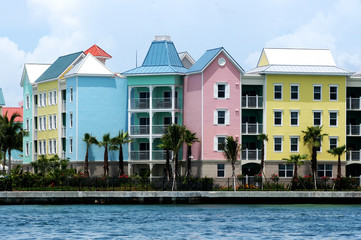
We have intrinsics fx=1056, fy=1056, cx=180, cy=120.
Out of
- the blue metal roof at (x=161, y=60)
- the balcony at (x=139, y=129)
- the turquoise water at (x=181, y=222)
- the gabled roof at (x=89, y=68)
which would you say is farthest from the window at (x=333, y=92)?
the gabled roof at (x=89, y=68)

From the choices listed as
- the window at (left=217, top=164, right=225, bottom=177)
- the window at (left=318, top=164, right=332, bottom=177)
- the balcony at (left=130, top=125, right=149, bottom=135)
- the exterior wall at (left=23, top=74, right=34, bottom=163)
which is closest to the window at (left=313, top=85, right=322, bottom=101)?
the window at (left=318, top=164, right=332, bottom=177)

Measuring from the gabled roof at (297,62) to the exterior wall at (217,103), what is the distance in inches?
120

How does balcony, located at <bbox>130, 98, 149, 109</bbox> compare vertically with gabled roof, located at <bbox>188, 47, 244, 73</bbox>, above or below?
below

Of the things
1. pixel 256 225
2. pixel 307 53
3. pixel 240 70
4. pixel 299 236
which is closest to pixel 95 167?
pixel 240 70

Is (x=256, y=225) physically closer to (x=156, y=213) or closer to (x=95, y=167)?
(x=156, y=213)

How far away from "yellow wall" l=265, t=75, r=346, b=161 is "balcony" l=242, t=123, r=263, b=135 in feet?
3.22

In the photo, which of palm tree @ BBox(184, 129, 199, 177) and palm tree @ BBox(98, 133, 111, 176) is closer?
palm tree @ BBox(184, 129, 199, 177)

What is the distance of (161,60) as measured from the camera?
104 m

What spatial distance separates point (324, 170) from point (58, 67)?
103ft

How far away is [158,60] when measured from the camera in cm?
10444

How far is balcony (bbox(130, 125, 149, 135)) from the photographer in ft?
336

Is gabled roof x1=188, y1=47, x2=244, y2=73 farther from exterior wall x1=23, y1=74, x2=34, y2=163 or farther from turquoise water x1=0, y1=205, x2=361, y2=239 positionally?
exterior wall x1=23, y1=74, x2=34, y2=163

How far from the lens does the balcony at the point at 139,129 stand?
102375 millimetres

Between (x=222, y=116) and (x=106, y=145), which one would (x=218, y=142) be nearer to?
(x=222, y=116)
